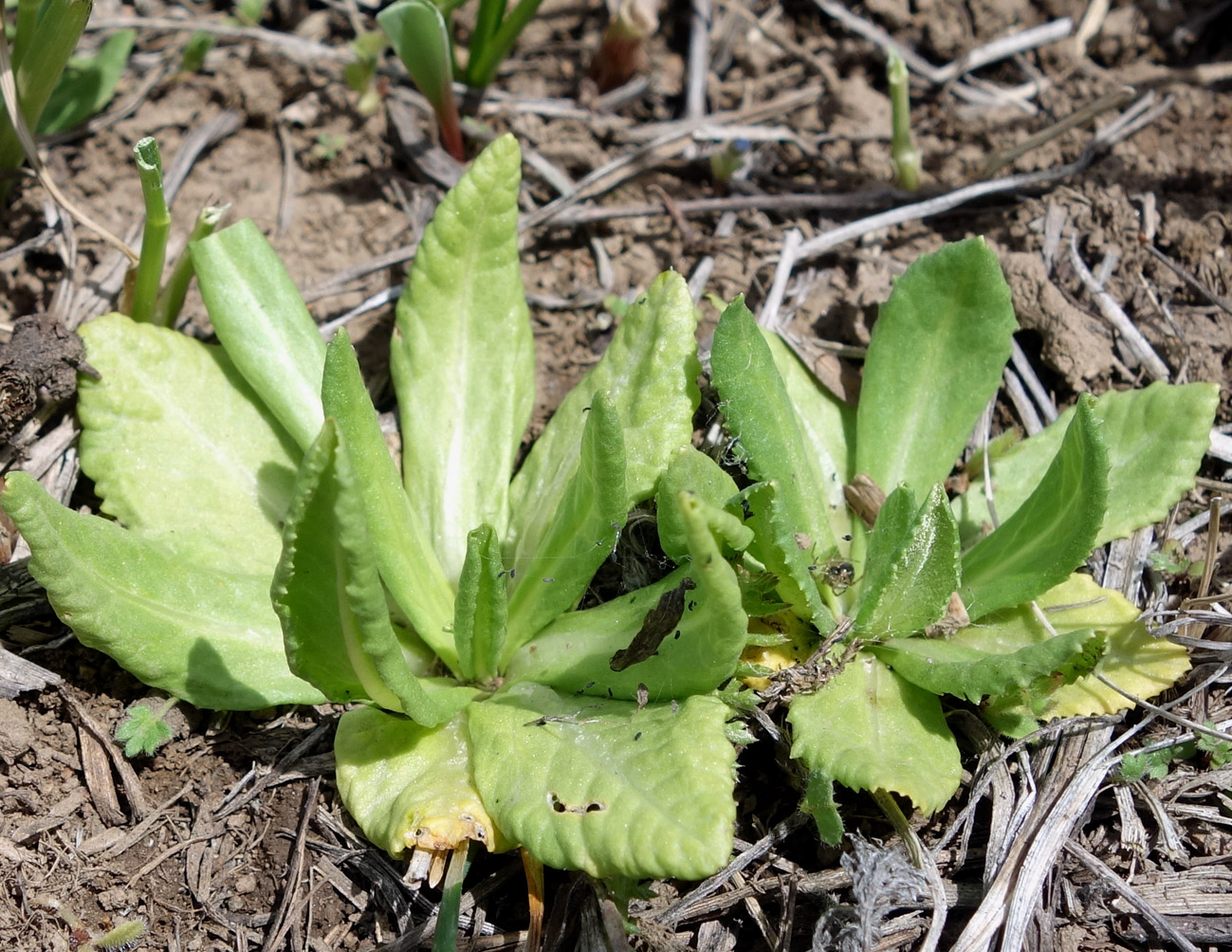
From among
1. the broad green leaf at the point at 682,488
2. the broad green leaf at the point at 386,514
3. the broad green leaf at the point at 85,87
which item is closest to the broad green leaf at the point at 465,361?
the broad green leaf at the point at 386,514

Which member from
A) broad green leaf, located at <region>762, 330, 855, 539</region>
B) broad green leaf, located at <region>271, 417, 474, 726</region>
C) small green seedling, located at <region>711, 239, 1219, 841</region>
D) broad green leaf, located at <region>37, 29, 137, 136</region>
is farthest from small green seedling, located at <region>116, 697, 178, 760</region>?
broad green leaf, located at <region>37, 29, 137, 136</region>

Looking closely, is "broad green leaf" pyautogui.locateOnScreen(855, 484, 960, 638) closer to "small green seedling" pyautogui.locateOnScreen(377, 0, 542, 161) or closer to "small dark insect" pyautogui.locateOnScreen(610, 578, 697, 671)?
"small dark insect" pyautogui.locateOnScreen(610, 578, 697, 671)

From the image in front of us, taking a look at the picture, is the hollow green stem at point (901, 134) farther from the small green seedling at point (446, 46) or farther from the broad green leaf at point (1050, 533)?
the broad green leaf at point (1050, 533)

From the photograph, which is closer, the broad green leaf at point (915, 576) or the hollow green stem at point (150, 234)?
the broad green leaf at point (915, 576)

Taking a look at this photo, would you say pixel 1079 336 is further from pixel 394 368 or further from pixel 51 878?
pixel 51 878

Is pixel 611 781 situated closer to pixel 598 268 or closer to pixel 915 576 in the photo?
pixel 915 576

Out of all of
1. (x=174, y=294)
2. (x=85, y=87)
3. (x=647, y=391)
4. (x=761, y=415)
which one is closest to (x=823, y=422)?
(x=761, y=415)
